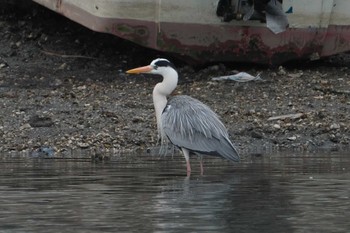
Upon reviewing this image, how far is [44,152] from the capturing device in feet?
46.8

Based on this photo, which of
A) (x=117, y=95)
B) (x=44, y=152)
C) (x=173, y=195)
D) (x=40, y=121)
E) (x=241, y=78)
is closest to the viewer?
(x=173, y=195)

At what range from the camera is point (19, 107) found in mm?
16219

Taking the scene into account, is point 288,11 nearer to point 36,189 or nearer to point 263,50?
point 263,50

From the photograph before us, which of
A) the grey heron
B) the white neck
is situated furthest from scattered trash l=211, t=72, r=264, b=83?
the grey heron

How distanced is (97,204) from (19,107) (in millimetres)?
6650

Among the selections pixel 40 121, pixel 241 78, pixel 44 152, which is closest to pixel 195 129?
pixel 44 152

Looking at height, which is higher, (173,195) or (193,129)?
(193,129)

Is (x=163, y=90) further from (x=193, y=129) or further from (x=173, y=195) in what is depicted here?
(x=173, y=195)

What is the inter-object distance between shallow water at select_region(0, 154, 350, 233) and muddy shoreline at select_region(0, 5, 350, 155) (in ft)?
3.37

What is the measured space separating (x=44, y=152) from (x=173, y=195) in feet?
13.5

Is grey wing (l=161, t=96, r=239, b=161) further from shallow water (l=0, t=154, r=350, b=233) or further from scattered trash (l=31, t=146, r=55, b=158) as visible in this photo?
scattered trash (l=31, t=146, r=55, b=158)

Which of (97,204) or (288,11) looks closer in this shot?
(97,204)

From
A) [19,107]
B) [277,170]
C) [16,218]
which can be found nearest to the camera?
[16,218]

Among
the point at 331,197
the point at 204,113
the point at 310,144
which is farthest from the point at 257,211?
the point at 310,144
